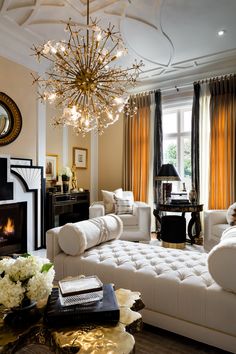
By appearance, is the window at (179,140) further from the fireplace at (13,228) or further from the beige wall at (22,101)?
the fireplace at (13,228)

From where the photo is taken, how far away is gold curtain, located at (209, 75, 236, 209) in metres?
4.30

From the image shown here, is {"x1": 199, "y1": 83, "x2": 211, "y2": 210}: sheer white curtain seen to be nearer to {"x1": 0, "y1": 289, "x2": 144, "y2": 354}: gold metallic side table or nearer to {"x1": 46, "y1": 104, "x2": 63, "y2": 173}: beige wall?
{"x1": 46, "y1": 104, "x2": 63, "y2": 173}: beige wall

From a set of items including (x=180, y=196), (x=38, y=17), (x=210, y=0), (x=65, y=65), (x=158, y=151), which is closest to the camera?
(x=65, y=65)

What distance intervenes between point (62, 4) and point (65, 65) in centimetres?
112

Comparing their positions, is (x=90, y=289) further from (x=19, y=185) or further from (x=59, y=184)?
(x=59, y=184)

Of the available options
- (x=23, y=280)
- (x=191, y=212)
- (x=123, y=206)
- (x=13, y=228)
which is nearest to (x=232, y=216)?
(x=191, y=212)

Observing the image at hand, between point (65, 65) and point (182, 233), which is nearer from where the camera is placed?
point (65, 65)

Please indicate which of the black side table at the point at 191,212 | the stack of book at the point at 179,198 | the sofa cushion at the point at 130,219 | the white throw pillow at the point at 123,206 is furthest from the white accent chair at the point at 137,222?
the stack of book at the point at 179,198

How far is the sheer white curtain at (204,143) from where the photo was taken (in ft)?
15.1

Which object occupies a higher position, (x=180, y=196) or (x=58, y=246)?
(x=180, y=196)

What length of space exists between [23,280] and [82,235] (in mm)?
1094

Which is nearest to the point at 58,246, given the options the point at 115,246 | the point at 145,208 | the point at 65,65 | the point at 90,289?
the point at 115,246

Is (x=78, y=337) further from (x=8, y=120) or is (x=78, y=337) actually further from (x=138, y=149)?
(x=138, y=149)

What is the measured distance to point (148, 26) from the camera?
335cm
